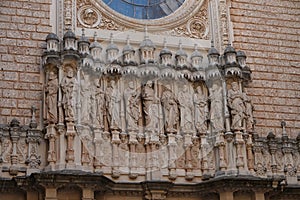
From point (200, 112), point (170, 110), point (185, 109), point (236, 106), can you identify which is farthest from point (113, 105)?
point (236, 106)

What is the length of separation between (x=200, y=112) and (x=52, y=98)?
3.00 m

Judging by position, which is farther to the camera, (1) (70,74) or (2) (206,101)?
(2) (206,101)

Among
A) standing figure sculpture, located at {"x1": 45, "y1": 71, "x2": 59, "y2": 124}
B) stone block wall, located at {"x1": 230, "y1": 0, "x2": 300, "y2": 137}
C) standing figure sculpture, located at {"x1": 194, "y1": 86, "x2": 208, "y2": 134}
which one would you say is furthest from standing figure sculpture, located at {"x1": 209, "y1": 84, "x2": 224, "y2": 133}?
standing figure sculpture, located at {"x1": 45, "y1": 71, "x2": 59, "y2": 124}

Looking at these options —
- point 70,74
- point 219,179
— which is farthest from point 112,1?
point 219,179

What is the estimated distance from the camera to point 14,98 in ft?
40.1

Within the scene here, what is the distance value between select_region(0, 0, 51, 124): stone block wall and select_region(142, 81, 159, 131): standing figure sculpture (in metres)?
2.05

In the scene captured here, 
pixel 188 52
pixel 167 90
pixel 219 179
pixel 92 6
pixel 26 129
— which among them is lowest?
pixel 219 179

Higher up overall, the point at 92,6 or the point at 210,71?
the point at 92,6

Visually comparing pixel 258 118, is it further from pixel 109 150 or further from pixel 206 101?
pixel 109 150

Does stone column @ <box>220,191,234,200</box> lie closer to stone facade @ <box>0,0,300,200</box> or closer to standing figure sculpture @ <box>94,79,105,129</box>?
stone facade @ <box>0,0,300,200</box>

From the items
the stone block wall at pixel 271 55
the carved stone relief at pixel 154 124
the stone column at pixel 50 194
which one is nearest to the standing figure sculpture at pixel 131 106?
the carved stone relief at pixel 154 124

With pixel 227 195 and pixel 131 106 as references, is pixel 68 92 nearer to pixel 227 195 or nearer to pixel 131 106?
pixel 131 106

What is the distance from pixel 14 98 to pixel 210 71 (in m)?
3.95

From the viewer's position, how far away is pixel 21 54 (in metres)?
12.6
